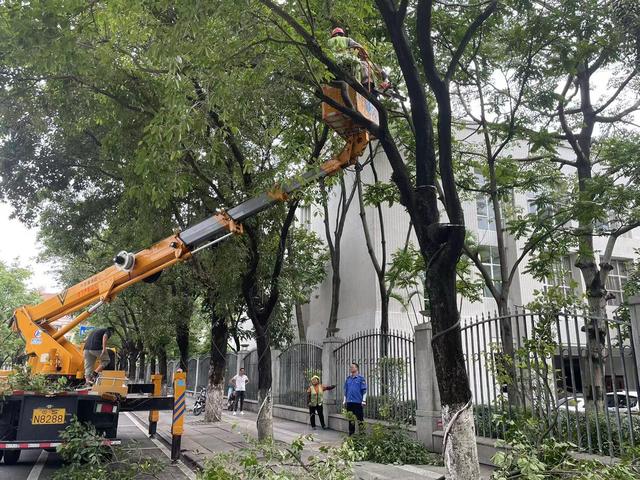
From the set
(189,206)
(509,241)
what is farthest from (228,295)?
(509,241)

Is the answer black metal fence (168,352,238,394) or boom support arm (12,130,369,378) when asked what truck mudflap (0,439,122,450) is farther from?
black metal fence (168,352,238,394)

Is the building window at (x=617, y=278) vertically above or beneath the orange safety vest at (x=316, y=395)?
above

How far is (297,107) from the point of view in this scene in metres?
9.09

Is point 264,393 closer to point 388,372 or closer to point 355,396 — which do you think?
point 355,396

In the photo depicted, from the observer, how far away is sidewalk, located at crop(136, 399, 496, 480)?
22.9 feet

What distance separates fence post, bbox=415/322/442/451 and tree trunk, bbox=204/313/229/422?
6.89m

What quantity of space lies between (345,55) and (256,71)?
1.56 m

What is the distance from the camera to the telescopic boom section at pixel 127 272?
8.53m

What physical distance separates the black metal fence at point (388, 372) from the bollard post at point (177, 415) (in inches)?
157

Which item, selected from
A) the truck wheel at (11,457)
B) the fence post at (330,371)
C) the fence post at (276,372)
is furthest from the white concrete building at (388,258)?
the truck wheel at (11,457)

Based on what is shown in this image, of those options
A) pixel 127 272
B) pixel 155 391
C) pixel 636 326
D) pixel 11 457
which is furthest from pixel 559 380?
pixel 11 457

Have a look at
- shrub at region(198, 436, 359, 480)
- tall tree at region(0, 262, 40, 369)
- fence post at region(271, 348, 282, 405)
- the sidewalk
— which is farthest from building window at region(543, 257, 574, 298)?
tall tree at region(0, 262, 40, 369)

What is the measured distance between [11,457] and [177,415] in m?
2.90

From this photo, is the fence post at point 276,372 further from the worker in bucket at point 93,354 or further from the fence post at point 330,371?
the worker in bucket at point 93,354
